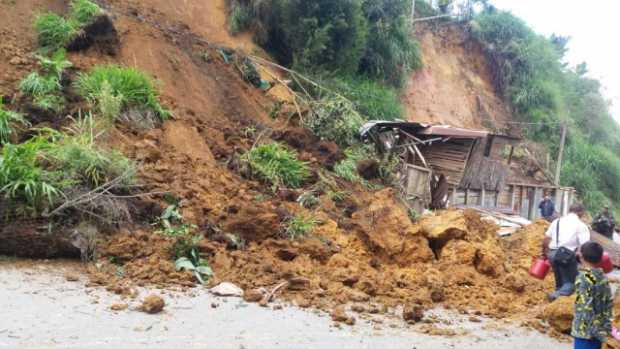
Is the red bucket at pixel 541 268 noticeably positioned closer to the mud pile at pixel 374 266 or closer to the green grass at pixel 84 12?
the mud pile at pixel 374 266

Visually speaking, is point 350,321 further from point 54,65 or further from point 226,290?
point 54,65

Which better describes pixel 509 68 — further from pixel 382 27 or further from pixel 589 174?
pixel 382 27

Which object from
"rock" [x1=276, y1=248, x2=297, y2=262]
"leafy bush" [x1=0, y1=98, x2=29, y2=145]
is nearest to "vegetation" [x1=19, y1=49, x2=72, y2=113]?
"leafy bush" [x1=0, y1=98, x2=29, y2=145]

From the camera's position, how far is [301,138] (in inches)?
460

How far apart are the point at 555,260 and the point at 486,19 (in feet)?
80.2

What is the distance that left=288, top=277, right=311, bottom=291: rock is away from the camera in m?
6.29

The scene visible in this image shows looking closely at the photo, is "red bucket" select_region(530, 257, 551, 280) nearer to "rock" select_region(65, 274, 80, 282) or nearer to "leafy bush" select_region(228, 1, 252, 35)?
"rock" select_region(65, 274, 80, 282)

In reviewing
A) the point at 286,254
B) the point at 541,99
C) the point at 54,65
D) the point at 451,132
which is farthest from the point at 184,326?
the point at 541,99

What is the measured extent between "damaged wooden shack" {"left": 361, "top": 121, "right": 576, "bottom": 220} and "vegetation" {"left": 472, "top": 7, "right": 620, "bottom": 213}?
1059cm

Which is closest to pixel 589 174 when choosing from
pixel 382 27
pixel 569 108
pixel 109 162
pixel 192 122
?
pixel 569 108

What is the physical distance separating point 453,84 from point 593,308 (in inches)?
942

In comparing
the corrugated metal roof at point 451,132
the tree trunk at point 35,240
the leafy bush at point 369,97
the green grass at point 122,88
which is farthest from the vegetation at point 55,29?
the corrugated metal roof at point 451,132

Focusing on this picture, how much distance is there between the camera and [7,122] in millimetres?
7340

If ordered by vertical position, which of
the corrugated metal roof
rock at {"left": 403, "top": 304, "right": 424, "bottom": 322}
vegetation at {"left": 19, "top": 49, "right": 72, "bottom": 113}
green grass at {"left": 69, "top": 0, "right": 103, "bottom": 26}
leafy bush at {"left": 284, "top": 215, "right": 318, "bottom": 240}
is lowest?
rock at {"left": 403, "top": 304, "right": 424, "bottom": 322}
